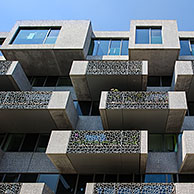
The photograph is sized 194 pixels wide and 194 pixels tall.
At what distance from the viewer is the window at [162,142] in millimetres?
12703

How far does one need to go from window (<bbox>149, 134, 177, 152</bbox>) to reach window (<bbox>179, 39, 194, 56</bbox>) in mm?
6666

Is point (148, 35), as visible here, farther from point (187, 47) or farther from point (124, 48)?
point (187, 47)

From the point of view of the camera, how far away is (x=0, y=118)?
13.1 meters

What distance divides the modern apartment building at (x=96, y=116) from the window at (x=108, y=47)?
0.40 feet

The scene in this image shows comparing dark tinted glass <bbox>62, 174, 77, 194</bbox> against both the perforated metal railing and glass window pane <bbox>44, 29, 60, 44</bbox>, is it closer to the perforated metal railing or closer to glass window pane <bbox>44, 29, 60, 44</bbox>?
the perforated metal railing

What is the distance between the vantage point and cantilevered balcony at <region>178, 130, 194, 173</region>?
10.2 metres

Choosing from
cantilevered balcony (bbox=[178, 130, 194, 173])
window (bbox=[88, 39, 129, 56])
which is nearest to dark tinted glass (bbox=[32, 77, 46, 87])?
window (bbox=[88, 39, 129, 56])

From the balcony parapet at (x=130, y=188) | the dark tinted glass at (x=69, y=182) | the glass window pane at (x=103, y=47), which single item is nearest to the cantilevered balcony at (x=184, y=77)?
the glass window pane at (x=103, y=47)

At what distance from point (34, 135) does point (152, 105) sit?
7082 mm

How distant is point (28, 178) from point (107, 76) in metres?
7.13

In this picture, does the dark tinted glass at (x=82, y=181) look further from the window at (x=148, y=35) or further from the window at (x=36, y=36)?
the window at (x=36, y=36)

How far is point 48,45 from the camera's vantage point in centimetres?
1656

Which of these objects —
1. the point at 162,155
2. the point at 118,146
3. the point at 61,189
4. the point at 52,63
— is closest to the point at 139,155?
the point at 118,146

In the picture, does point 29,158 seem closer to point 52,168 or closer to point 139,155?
point 52,168
